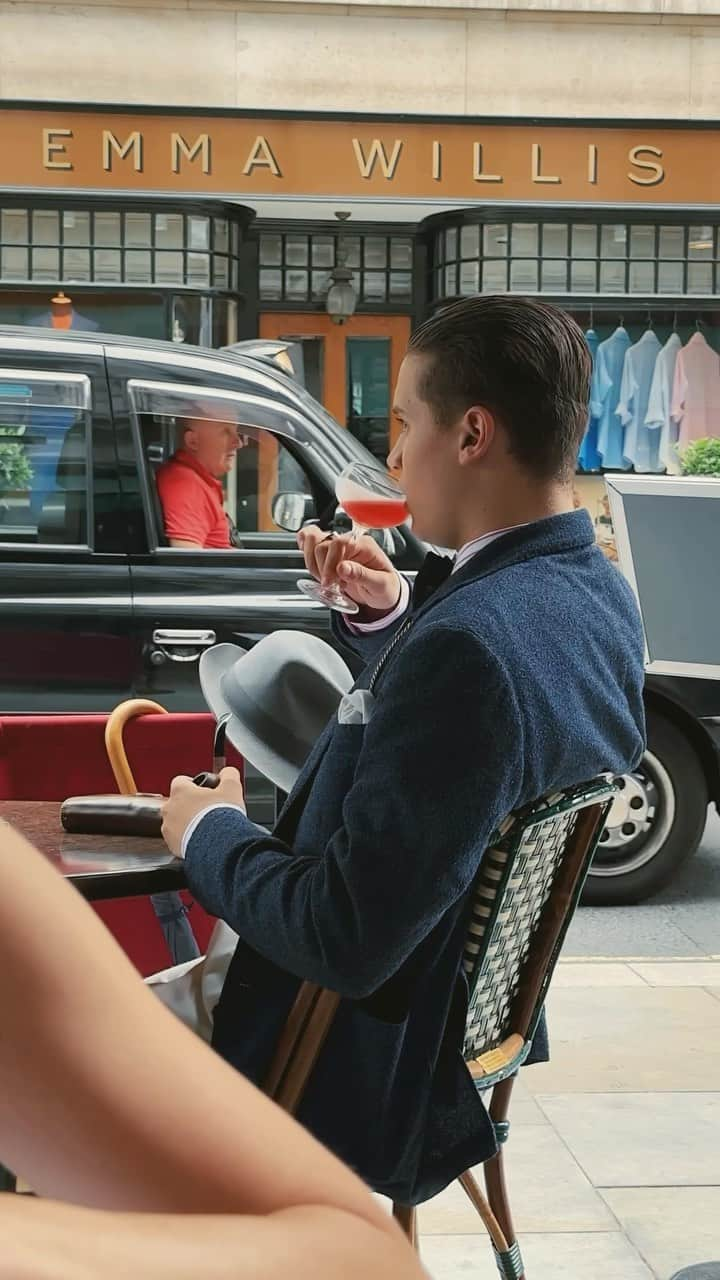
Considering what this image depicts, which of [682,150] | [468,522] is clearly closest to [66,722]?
[468,522]

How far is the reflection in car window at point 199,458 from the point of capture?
5402 mm

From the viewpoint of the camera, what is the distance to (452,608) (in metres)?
1.78

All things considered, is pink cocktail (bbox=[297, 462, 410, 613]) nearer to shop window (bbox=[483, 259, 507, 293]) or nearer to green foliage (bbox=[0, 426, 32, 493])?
green foliage (bbox=[0, 426, 32, 493])

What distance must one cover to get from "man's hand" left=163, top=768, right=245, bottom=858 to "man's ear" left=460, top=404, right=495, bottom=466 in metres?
0.53

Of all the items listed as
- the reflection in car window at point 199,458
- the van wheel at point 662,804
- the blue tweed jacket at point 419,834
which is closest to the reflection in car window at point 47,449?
the reflection in car window at point 199,458

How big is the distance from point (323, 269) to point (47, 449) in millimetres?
9288

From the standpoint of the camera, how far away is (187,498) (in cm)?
545

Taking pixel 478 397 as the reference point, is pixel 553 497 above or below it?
A: below

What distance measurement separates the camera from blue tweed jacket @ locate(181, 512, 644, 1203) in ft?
5.51

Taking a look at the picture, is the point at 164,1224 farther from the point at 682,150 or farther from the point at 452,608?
the point at 682,150

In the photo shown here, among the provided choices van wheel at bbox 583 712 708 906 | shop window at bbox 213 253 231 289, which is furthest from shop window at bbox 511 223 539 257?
van wheel at bbox 583 712 708 906

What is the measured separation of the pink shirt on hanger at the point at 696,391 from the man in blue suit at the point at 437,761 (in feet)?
38.3

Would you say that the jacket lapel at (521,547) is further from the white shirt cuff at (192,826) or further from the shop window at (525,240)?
the shop window at (525,240)

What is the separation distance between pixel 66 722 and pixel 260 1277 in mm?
A: 2911
